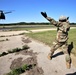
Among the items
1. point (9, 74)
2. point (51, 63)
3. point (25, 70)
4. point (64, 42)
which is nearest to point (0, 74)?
point (9, 74)

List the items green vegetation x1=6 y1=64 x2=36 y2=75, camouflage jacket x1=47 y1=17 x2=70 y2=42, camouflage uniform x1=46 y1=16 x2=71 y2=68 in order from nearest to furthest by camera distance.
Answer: green vegetation x1=6 y1=64 x2=36 y2=75, camouflage jacket x1=47 y1=17 x2=70 y2=42, camouflage uniform x1=46 y1=16 x2=71 y2=68

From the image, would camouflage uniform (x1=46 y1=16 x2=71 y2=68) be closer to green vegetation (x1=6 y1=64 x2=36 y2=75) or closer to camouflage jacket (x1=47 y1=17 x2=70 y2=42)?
camouflage jacket (x1=47 y1=17 x2=70 y2=42)

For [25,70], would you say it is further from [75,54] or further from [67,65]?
[75,54]

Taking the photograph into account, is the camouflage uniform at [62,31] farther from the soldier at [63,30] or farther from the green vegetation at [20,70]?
the green vegetation at [20,70]

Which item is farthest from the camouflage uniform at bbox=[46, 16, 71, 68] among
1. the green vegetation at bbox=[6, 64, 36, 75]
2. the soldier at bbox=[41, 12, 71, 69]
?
the green vegetation at bbox=[6, 64, 36, 75]

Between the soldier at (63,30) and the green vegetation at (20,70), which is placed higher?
the soldier at (63,30)

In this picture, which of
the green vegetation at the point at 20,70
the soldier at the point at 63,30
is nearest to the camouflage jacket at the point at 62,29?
the soldier at the point at 63,30

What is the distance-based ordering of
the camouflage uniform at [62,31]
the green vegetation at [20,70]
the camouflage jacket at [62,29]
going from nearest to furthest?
the green vegetation at [20,70] → the camouflage jacket at [62,29] → the camouflage uniform at [62,31]

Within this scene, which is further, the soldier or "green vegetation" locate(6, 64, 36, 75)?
the soldier

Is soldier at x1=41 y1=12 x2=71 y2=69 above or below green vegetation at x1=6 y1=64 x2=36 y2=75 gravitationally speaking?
above

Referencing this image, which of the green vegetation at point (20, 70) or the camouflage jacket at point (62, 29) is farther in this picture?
the camouflage jacket at point (62, 29)

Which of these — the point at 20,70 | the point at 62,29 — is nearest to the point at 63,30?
the point at 62,29

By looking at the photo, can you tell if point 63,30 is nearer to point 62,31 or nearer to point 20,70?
point 62,31

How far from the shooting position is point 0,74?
23.7 ft
